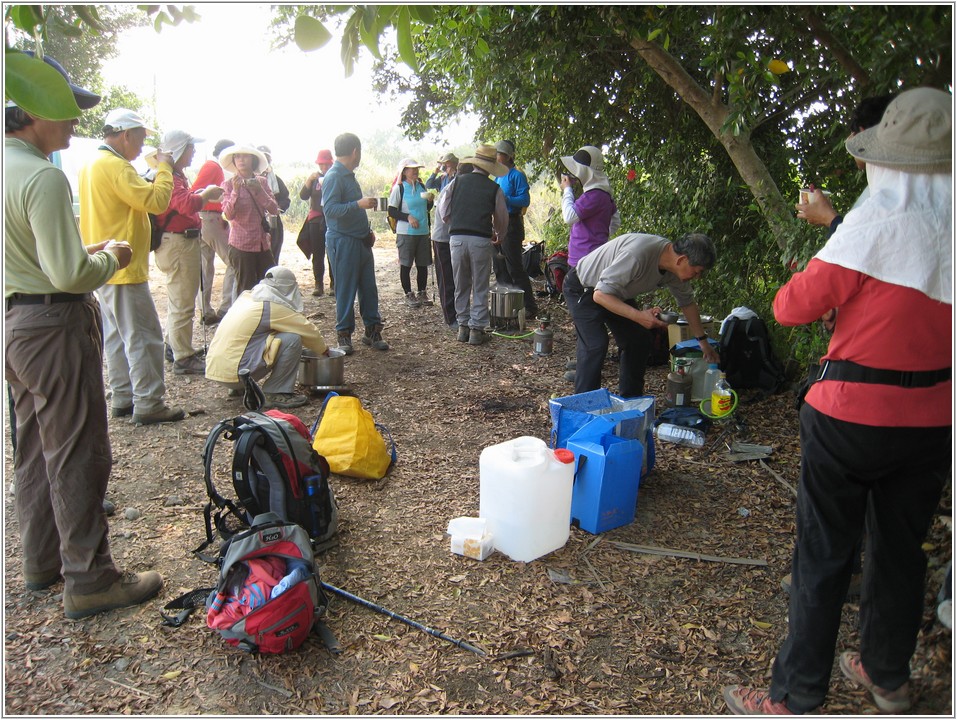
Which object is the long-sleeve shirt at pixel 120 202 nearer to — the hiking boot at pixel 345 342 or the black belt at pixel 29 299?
the black belt at pixel 29 299

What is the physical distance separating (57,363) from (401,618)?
1.73 meters

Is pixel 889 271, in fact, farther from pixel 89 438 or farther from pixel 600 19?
pixel 600 19

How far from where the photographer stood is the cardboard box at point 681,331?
6172 mm

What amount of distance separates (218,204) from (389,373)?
2559mm

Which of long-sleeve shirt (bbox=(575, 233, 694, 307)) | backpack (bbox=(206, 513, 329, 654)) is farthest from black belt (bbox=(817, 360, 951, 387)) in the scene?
long-sleeve shirt (bbox=(575, 233, 694, 307))

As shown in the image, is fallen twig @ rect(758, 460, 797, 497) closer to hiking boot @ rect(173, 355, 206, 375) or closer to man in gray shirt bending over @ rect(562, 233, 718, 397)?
man in gray shirt bending over @ rect(562, 233, 718, 397)

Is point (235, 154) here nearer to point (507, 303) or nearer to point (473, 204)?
point (473, 204)

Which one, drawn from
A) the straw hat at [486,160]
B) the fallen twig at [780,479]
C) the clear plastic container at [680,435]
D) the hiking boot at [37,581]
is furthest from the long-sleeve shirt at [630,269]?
the hiking boot at [37,581]

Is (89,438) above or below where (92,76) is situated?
below

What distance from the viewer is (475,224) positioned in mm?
7207

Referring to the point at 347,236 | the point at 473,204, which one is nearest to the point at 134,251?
the point at 347,236

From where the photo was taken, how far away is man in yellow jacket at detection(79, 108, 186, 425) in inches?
183

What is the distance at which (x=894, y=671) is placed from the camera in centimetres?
234

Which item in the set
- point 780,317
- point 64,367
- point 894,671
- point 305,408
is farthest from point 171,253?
point 894,671
